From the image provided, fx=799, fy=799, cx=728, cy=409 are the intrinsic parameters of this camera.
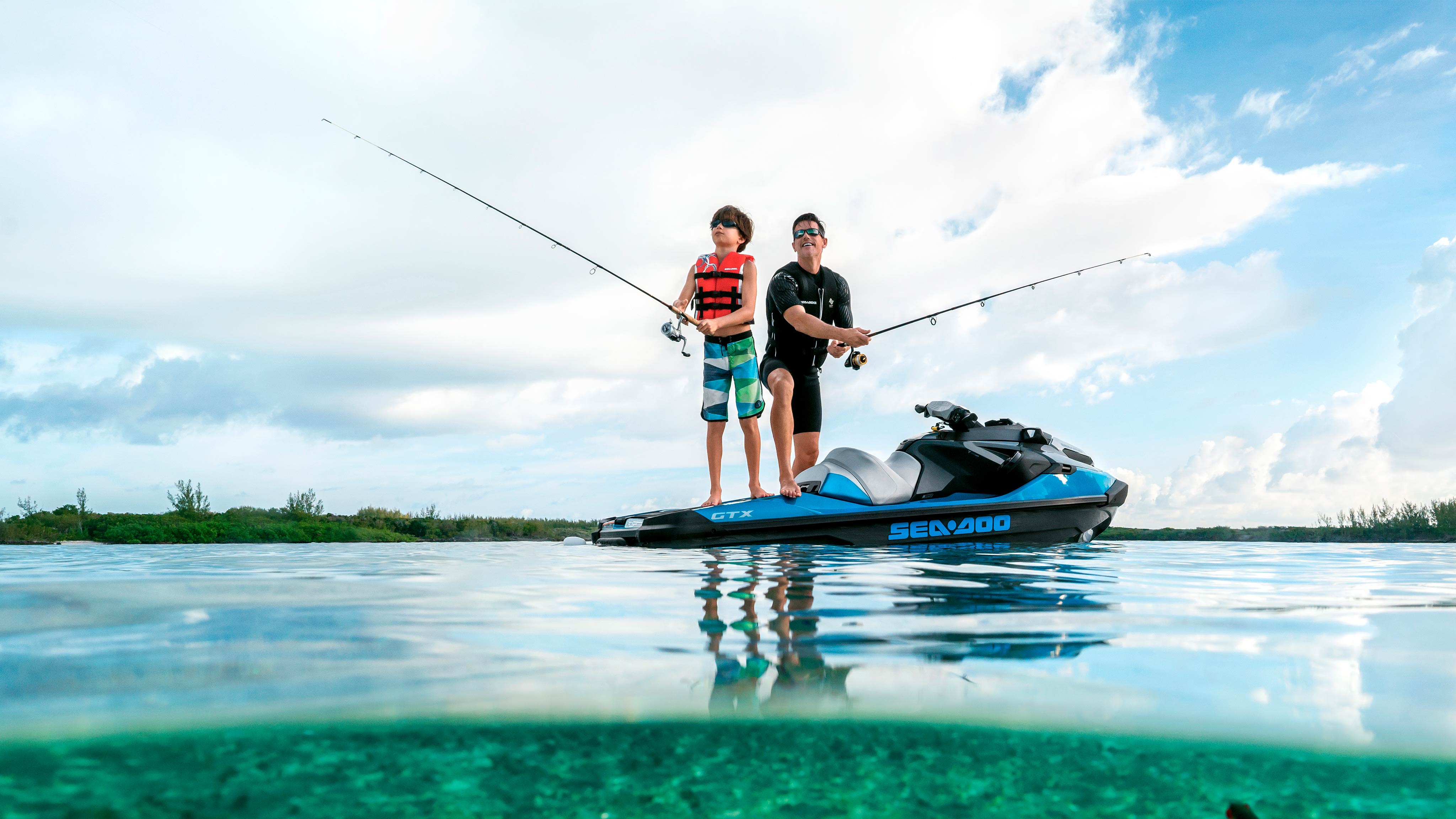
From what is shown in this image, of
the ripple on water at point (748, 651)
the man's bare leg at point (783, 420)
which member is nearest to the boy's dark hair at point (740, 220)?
the man's bare leg at point (783, 420)

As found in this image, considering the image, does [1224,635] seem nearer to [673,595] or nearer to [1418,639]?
[1418,639]

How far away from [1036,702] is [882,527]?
4603mm

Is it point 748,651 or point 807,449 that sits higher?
point 807,449

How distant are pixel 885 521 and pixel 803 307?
184 cm

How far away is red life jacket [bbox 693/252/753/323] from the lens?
264 inches

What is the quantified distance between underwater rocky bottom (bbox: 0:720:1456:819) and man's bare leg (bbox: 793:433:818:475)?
5613mm

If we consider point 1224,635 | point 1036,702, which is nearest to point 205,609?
point 1036,702

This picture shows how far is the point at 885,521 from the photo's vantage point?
5957 mm

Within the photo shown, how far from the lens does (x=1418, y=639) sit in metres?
2.06

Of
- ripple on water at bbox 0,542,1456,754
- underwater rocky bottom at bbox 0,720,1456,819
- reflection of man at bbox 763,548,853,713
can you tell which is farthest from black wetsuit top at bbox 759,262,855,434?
underwater rocky bottom at bbox 0,720,1456,819

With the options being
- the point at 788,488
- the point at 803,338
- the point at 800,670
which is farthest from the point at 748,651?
the point at 803,338

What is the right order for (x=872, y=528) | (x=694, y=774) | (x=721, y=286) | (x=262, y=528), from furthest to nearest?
1. (x=262, y=528)
2. (x=721, y=286)
3. (x=872, y=528)
4. (x=694, y=774)

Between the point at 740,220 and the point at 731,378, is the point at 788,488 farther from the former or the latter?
the point at 740,220

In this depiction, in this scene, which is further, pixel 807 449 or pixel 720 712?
pixel 807 449
